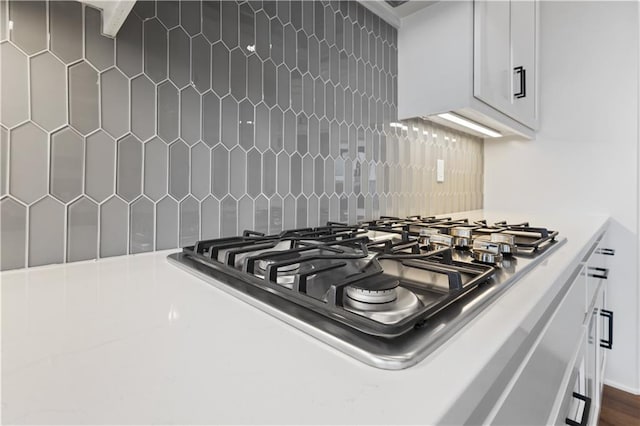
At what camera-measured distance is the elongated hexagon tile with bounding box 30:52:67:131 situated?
603mm

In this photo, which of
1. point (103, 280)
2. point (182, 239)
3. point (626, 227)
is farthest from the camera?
point (626, 227)

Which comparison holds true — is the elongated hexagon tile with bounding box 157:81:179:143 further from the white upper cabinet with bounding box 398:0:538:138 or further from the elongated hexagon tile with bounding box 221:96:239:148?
the white upper cabinet with bounding box 398:0:538:138

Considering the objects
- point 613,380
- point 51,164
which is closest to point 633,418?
point 613,380

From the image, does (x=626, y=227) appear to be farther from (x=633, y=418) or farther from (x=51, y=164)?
(x=51, y=164)

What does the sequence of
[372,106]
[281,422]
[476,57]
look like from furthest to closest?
[372,106] < [476,57] < [281,422]

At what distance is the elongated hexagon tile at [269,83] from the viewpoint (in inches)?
37.0

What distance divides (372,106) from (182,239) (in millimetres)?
899

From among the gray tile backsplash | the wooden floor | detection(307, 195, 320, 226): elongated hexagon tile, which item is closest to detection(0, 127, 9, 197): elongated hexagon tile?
the gray tile backsplash

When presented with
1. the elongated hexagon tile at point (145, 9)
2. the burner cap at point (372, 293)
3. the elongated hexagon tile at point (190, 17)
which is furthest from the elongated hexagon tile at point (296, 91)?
the burner cap at point (372, 293)

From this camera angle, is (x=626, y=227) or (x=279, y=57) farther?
(x=626, y=227)

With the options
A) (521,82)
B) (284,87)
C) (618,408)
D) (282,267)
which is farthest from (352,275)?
(618,408)

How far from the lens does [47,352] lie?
0.31 meters

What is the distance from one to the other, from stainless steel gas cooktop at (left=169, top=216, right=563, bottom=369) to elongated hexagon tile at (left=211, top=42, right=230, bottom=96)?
41 cm

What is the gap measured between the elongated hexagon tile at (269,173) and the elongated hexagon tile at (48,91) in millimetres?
468
